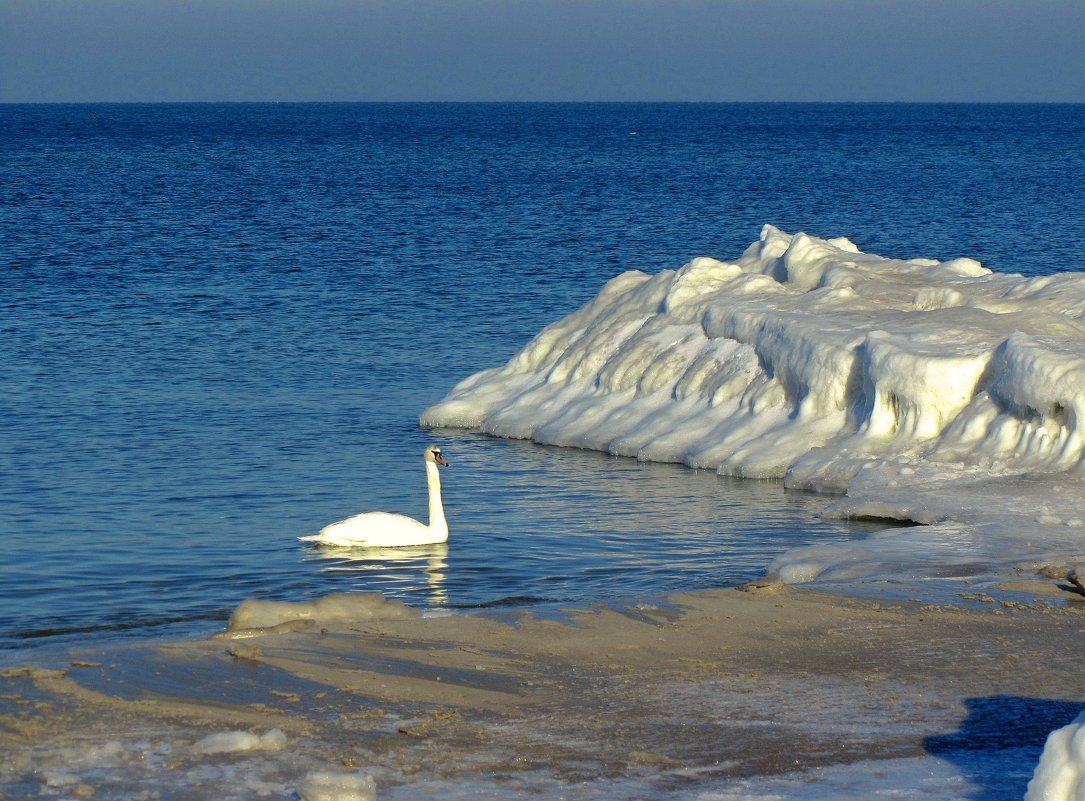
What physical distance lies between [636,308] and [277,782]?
1455cm

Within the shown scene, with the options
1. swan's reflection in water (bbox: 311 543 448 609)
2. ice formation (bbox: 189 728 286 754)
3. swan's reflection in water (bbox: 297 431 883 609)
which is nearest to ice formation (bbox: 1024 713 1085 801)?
ice formation (bbox: 189 728 286 754)

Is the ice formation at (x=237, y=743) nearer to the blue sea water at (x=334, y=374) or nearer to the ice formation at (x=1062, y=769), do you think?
the blue sea water at (x=334, y=374)

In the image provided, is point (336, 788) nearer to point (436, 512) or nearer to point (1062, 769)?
point (1062, 769)

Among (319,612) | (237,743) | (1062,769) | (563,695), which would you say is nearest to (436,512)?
(319,612)

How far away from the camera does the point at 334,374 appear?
25.4 meters

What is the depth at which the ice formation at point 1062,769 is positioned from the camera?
662 centimetres

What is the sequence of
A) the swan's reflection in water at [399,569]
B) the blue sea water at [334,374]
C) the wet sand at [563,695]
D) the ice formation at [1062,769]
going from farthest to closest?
1. the blue sea water at [334,374]
2. the swan's reflection in water at [399,569]
3. the wet sand at [563,695]
4. the ice formation at [1062,769]

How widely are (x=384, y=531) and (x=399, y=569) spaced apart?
2.12 feet

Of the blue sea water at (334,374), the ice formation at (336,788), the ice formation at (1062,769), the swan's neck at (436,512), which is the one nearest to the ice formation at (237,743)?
the ice formation at (336,788)

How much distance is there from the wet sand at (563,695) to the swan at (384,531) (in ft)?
10.5

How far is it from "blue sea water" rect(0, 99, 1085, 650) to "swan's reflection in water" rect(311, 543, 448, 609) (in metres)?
0.05

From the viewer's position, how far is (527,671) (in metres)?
10.0

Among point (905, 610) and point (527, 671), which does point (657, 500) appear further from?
point (527, 671)

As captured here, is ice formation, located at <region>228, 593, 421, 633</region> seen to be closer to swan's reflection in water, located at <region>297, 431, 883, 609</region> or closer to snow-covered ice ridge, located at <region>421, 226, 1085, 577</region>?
swan's reflection in water, located at <region>297, 431, 883, 609</region>
